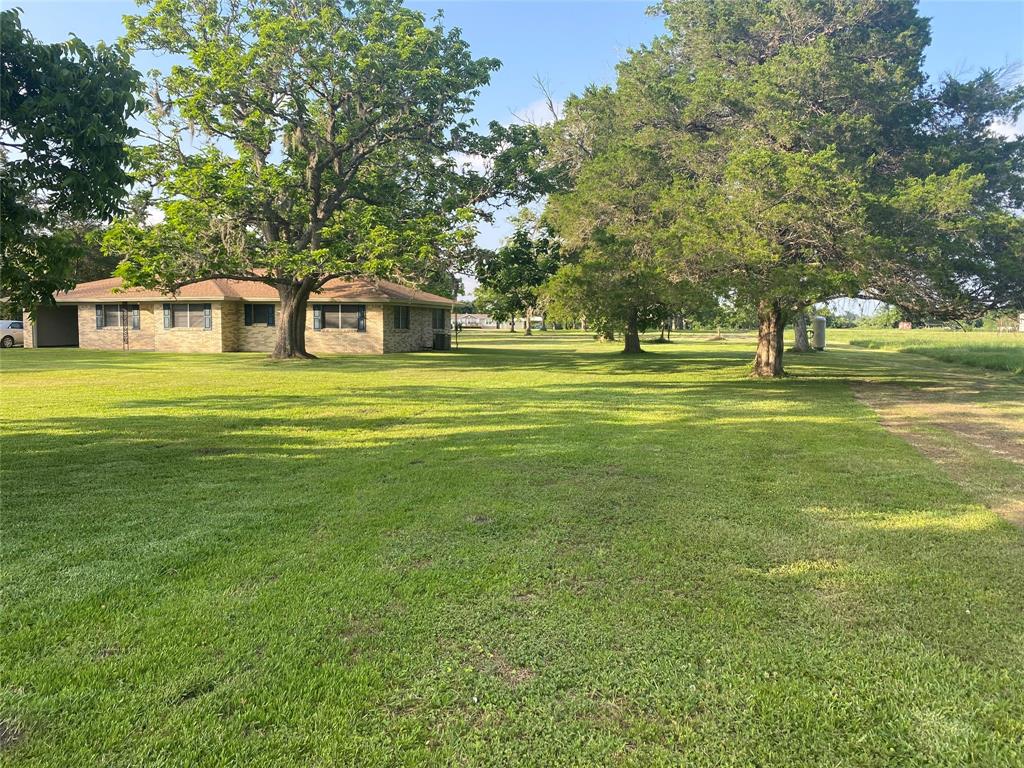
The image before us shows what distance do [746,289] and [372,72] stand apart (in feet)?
40.4

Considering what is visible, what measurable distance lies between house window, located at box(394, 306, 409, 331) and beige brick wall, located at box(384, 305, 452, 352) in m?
0.17

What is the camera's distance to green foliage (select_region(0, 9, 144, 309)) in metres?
4.65

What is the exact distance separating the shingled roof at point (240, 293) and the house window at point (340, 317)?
20.1 inches

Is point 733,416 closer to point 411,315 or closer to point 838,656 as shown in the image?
point 838,656

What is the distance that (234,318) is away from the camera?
27.1m

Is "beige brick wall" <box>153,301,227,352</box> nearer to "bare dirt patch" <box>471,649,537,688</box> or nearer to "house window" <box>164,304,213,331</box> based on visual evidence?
"house window" <box>164,304,213,331</box>

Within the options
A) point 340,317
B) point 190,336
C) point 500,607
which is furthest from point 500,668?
point 190,336

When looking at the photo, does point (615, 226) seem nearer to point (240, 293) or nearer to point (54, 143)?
point (54, 143)

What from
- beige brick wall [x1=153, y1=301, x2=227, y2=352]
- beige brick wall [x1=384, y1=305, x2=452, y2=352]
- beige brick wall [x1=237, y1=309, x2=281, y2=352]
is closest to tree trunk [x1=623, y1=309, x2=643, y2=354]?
beige brick wall [x1=384, y1=305, x2=452, y2=352]

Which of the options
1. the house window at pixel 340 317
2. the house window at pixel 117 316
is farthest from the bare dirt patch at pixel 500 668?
the house window at pixel 117 316

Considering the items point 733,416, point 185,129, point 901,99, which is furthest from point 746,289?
point 185,129

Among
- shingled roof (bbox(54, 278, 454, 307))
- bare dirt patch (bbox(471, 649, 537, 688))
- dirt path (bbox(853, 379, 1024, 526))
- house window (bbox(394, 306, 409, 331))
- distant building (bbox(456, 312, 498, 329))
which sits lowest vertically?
bare dirt patch (bbox(471, 649, 537, 688))

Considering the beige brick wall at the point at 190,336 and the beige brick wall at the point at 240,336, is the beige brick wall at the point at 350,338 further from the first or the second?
the beige brick wall at the point at 190,336

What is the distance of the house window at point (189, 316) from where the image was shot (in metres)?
26.7
